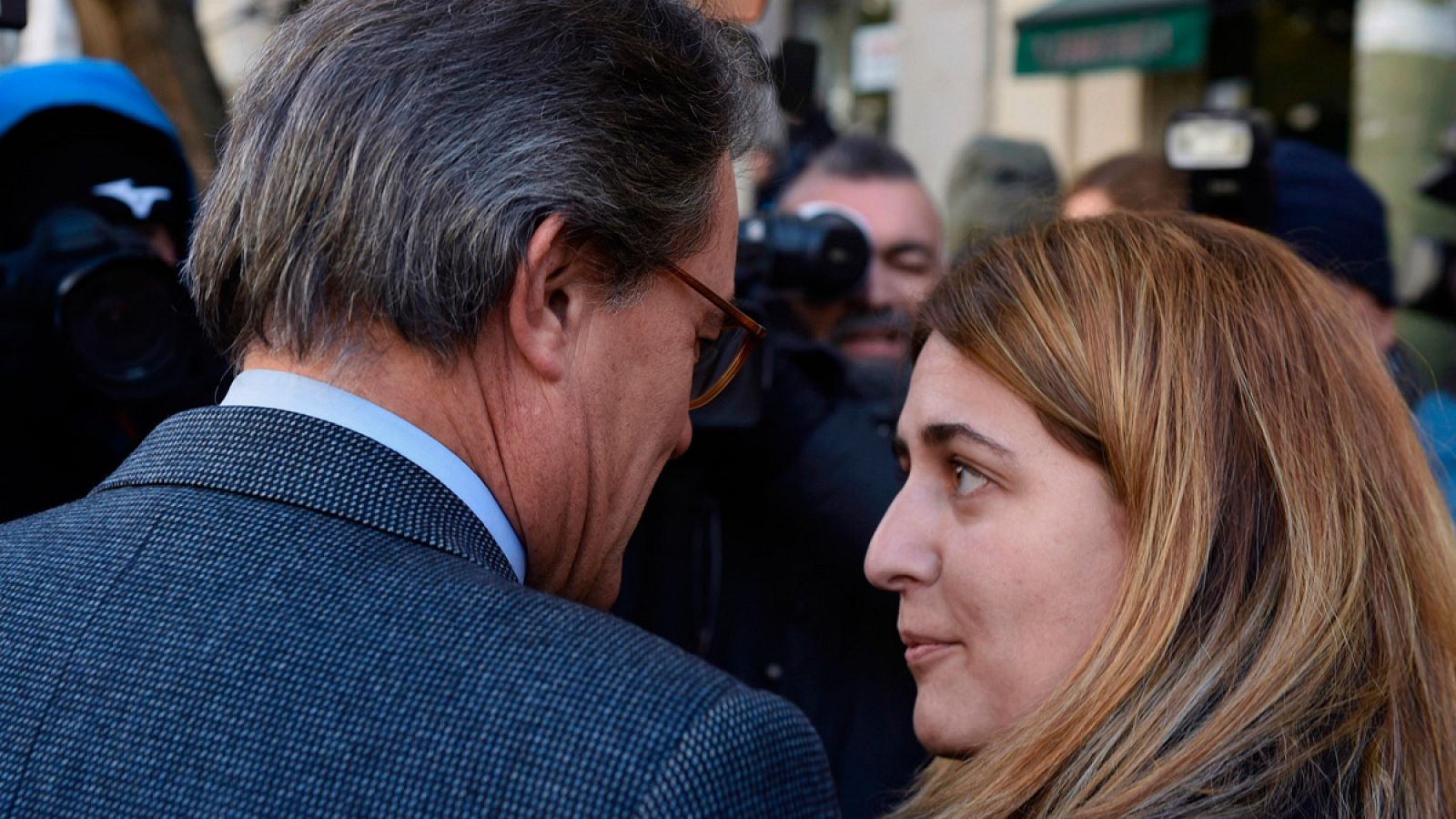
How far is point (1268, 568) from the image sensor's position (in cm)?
170

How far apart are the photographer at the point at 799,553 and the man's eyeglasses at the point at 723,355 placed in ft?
2.59

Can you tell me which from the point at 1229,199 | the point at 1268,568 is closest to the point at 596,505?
the point at 1268,568

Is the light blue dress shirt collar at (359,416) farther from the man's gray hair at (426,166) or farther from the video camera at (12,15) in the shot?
the video camera at (12,15)

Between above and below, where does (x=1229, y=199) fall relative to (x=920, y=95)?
above

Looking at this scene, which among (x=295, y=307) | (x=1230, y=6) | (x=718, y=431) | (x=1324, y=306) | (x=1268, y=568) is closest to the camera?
(x=295, y=307)

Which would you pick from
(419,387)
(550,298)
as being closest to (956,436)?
(550,298)

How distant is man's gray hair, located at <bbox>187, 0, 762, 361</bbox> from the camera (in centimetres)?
131

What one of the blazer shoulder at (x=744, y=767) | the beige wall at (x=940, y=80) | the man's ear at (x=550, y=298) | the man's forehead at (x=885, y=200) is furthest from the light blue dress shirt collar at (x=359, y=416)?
the beige wall at (x=940, y=80)

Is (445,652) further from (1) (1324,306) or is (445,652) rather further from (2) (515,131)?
(1) (1324,306)

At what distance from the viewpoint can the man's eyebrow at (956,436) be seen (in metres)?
1.79

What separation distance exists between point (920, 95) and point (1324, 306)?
699 cm

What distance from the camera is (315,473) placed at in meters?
1.21

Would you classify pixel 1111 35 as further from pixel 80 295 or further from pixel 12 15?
pixel 12 15

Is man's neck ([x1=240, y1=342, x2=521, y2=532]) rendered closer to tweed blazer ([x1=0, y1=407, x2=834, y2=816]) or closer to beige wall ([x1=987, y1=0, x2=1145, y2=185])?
tweed blazer ([x1=0, y1=407, x2=834, y2=816])
